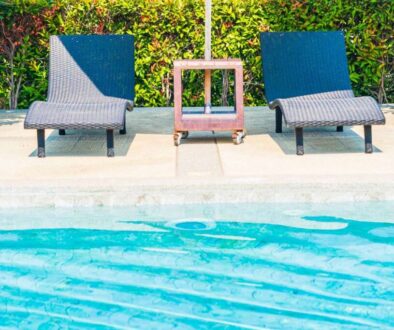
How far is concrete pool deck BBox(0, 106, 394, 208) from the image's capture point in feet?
26.5

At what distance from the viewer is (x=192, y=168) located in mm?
8945

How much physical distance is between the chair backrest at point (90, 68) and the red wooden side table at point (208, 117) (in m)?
0.96

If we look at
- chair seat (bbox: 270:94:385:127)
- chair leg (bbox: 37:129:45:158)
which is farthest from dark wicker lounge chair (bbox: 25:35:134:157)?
chair seat (bbox: 270:94:385:127)

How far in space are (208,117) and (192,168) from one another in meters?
1.48

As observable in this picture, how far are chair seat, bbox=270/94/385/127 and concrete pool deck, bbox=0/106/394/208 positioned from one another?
1.07ft

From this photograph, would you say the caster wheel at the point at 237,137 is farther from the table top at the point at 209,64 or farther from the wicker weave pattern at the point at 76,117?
the wicker weave pattern at the point at 76,117

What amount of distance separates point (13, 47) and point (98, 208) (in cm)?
590

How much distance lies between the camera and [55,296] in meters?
6.14

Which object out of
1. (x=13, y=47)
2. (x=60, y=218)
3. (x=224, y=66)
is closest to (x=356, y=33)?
(x=224, y=66)

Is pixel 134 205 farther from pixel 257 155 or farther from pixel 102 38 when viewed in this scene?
pixel 102 38

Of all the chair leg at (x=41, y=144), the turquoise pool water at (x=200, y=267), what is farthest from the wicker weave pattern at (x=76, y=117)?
the turquoise pool water at (x=200, y=267)

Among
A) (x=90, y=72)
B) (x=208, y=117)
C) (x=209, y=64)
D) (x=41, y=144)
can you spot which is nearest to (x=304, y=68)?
(x=209, y=64)

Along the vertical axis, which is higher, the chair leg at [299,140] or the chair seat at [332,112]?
the chair seat at [332,112]

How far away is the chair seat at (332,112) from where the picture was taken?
9.52 meters
